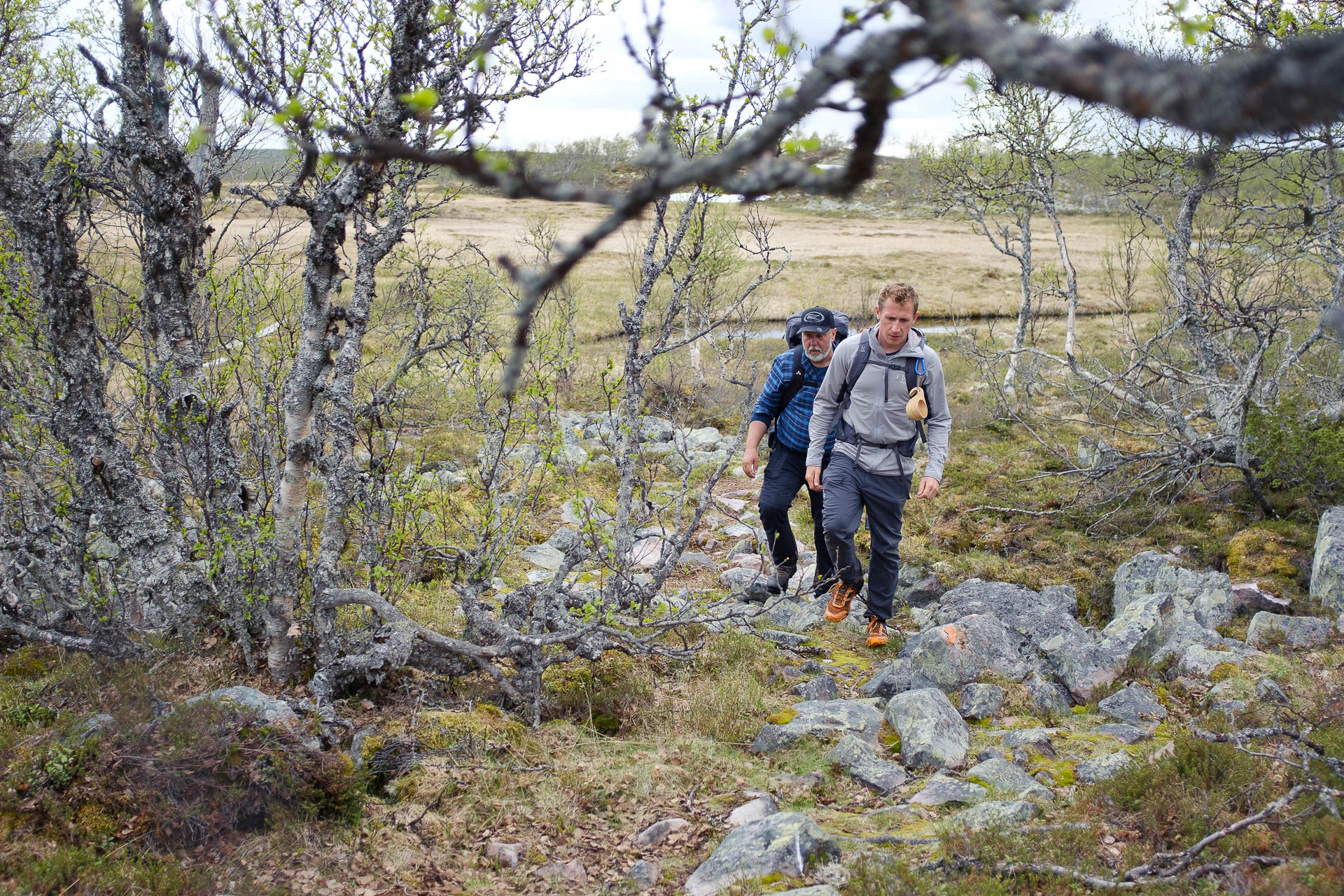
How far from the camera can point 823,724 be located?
193 inches

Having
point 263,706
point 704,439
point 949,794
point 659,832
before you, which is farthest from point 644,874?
point 704,439

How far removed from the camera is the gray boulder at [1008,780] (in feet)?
13.3

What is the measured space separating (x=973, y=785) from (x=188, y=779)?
3.65m

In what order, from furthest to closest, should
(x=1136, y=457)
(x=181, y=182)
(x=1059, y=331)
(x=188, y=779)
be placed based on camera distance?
(x=1059, y=331), (x=1136, y=457), (x=181, y=182), (x=188, y=779)

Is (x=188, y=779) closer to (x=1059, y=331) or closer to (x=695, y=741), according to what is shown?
(x=695, y=741)

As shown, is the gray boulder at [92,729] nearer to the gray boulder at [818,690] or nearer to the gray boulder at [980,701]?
the gray boulder at [818,690]

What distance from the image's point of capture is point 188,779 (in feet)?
12.2

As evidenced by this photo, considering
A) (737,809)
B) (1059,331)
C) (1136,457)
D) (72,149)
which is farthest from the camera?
(1059,331)

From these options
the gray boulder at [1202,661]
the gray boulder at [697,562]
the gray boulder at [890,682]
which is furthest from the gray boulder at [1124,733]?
the gray boulder at [697,562]

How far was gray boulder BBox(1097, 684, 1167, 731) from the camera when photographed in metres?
5.04

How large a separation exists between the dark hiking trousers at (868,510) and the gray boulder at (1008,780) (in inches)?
75.6

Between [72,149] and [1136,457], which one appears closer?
[72,149]

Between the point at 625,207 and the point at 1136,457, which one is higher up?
the point at 625,207

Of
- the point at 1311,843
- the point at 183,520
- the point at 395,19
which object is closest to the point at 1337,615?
the point at 1311,843
